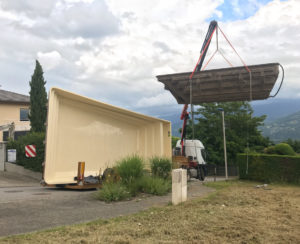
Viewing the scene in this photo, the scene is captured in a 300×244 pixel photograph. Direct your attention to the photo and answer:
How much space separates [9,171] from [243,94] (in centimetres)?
1632

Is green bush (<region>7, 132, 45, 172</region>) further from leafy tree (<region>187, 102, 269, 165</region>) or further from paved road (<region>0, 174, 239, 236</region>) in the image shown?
leafy tree (<region>187, 102, 269, 165</region>)

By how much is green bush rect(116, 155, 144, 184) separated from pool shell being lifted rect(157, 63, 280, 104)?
248 inches

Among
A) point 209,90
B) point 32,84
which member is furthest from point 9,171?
point 209,90

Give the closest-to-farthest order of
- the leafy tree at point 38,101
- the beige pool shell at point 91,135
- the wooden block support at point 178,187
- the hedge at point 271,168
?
1. the wooden block support at point 178,187
2. the beige pool shell at point 91,135
3. the hedge at point 271,168
4. the leafy tree at point 38,101

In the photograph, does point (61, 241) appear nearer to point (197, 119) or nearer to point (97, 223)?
point (97, 223)

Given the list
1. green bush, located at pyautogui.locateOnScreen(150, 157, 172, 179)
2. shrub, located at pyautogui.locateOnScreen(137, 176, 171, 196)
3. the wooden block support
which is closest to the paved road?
shrub, located at pyautogui.locateOnScreen(137, 176, 171, 196)

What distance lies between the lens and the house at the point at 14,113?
30953mm

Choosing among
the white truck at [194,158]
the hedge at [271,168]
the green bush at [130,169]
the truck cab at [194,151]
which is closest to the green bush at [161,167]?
the green bush at [130,169]

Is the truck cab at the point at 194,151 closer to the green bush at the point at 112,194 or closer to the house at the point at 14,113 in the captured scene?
the green bush at the point at 112,194

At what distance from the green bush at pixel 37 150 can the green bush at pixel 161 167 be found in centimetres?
891

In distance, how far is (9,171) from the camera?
20734 millimetres

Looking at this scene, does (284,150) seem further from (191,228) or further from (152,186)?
(191,228)

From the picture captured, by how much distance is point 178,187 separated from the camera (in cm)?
812

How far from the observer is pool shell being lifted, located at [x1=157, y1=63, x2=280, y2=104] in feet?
46.1
